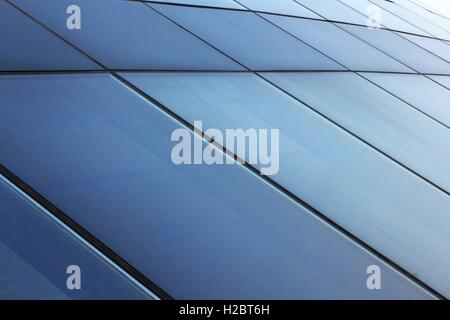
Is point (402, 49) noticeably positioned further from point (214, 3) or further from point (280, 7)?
point (214, 3)

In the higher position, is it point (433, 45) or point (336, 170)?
point (433, 45)

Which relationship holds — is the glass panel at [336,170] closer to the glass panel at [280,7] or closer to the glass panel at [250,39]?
the glass panel at [250,39]

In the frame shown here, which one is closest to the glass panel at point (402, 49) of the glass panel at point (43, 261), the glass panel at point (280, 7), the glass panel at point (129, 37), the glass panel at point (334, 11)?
the glass panel at point (334, 11)

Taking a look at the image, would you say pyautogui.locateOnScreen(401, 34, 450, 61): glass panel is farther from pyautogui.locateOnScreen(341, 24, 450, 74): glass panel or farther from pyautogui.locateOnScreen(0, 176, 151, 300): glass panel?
pyautogui.locateOnScreen(0, 176, 151, 300): glass panel

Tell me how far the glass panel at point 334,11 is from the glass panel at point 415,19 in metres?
3.95

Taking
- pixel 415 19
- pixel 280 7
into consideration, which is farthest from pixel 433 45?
pixel 280 7

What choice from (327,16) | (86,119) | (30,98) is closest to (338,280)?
(86,119)

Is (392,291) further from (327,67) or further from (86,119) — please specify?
(327,67)

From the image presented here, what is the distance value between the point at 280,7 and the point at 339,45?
1401mm

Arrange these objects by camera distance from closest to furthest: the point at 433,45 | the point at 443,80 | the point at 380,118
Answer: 1. the point at 380,118
2. the point at 443,80
3. the point at 433,45

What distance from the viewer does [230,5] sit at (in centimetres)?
962

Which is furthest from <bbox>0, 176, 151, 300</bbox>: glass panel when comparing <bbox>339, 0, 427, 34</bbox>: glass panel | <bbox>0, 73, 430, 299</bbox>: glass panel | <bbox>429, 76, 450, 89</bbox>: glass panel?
<bbox>339, 0, 427, 34</bbox>: glass panel

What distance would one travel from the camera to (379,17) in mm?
15078
